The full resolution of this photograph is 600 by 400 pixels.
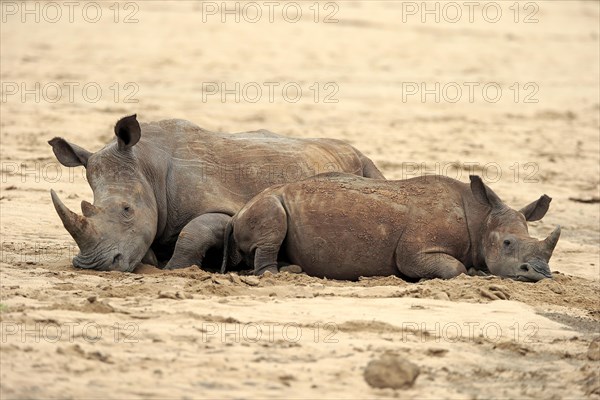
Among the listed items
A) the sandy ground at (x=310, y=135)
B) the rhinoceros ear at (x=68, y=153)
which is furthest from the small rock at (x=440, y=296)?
the rhinoceros ear at (x=68, y=153)

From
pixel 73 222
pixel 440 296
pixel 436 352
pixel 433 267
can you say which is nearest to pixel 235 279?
pixel 73 222

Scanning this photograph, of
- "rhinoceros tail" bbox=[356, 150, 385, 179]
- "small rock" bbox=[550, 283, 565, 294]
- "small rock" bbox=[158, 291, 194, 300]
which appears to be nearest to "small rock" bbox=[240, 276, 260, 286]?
"small rock" bbox=[158, 291, 194, 300]

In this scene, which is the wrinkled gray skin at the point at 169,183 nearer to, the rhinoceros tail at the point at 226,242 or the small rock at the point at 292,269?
the rhinoceros tail at the point at 226,242

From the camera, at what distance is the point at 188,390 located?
6.50m

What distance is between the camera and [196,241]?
9852 millimetres

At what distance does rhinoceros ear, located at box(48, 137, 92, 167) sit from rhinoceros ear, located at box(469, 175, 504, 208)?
3136 mm

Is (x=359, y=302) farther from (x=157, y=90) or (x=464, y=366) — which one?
→ (x=157, y=90)

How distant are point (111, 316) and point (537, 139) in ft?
38.0

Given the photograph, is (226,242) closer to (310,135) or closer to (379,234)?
(379,234)

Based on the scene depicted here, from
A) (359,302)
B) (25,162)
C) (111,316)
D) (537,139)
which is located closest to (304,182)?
(359,302)

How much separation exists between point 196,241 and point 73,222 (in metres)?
1.08

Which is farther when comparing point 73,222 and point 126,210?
point 126,210

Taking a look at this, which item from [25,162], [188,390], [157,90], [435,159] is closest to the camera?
[188,390]

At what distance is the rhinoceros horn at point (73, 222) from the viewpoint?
30.1 feet
